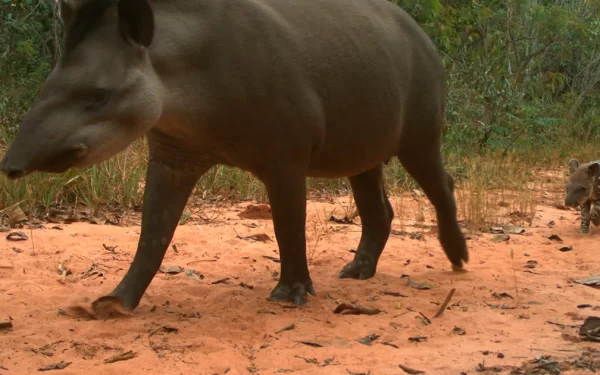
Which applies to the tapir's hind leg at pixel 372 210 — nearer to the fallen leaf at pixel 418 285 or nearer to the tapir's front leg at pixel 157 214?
the fallen leaf at pixel 418 285

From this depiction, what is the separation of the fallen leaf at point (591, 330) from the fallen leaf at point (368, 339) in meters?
1.01

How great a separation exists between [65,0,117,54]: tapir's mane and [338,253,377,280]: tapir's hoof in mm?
2503

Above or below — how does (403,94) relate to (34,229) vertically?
above

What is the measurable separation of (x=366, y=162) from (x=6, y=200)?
3.35m

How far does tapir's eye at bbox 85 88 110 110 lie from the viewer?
135 inches

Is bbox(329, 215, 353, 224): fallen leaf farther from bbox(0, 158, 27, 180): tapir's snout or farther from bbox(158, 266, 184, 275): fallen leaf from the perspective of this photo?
bbox(0, 158, 27, 180): tapir's snout

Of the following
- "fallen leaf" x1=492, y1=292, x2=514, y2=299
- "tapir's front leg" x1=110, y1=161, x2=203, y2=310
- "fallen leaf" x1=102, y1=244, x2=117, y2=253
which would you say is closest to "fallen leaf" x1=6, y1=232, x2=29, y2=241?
"fallen leaf" x1=102, y1=244, x2=117, y2=253

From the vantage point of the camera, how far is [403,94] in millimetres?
4824

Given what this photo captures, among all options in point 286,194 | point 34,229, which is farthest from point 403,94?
point 34,229

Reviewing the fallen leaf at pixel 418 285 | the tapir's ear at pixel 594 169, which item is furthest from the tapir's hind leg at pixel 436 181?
the tapir's ear at pixel 594 169

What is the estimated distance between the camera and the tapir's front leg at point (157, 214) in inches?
170

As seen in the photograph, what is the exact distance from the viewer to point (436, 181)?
527 centimetres

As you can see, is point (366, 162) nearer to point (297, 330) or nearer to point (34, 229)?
point (297, 330)

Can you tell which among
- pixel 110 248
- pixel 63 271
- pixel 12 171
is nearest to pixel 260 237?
pixel 110 248
